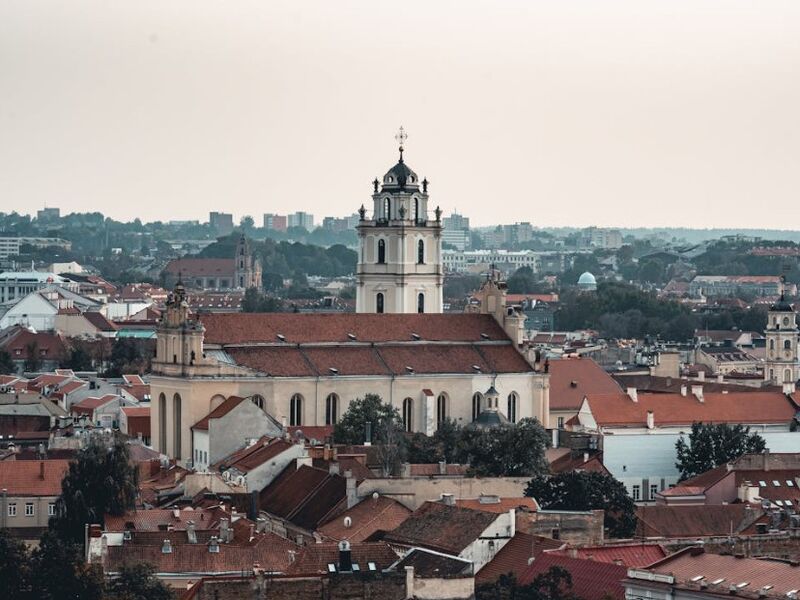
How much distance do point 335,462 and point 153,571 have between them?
43.8 ft

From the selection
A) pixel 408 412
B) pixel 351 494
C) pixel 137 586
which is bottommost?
pixel 137 586

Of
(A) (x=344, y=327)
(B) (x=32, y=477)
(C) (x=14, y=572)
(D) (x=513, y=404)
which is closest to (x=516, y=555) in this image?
(C) (x=14, y=572)

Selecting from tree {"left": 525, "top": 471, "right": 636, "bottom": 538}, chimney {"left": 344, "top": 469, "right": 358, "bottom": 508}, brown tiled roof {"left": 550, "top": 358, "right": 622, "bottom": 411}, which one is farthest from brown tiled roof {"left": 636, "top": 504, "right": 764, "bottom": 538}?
brown tiled roof {"left": 550, "top": 358, "right": 622, "bottom": 411}

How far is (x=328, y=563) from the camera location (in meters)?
47.6

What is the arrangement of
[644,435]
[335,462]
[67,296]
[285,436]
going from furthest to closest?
1. [67,296]
2. [644,435]
3. [285,436]
4. [335,462]

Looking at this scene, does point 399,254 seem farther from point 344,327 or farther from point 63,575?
point 63,575

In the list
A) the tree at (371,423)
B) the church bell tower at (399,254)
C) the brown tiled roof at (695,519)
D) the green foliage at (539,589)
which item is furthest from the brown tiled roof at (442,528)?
the church bell tower at (399,254)

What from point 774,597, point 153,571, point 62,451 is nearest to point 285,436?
point 62,451

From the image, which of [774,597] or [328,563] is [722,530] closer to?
[328,563]

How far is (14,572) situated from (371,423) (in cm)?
2425

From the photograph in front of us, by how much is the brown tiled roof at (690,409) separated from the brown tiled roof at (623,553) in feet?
99.3

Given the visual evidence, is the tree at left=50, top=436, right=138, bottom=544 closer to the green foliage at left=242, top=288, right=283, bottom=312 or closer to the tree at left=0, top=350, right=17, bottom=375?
the tree at left=0, top=350, right=17, bottom=375

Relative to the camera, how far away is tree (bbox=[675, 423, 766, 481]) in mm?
73375

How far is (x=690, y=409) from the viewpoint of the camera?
8131cm
